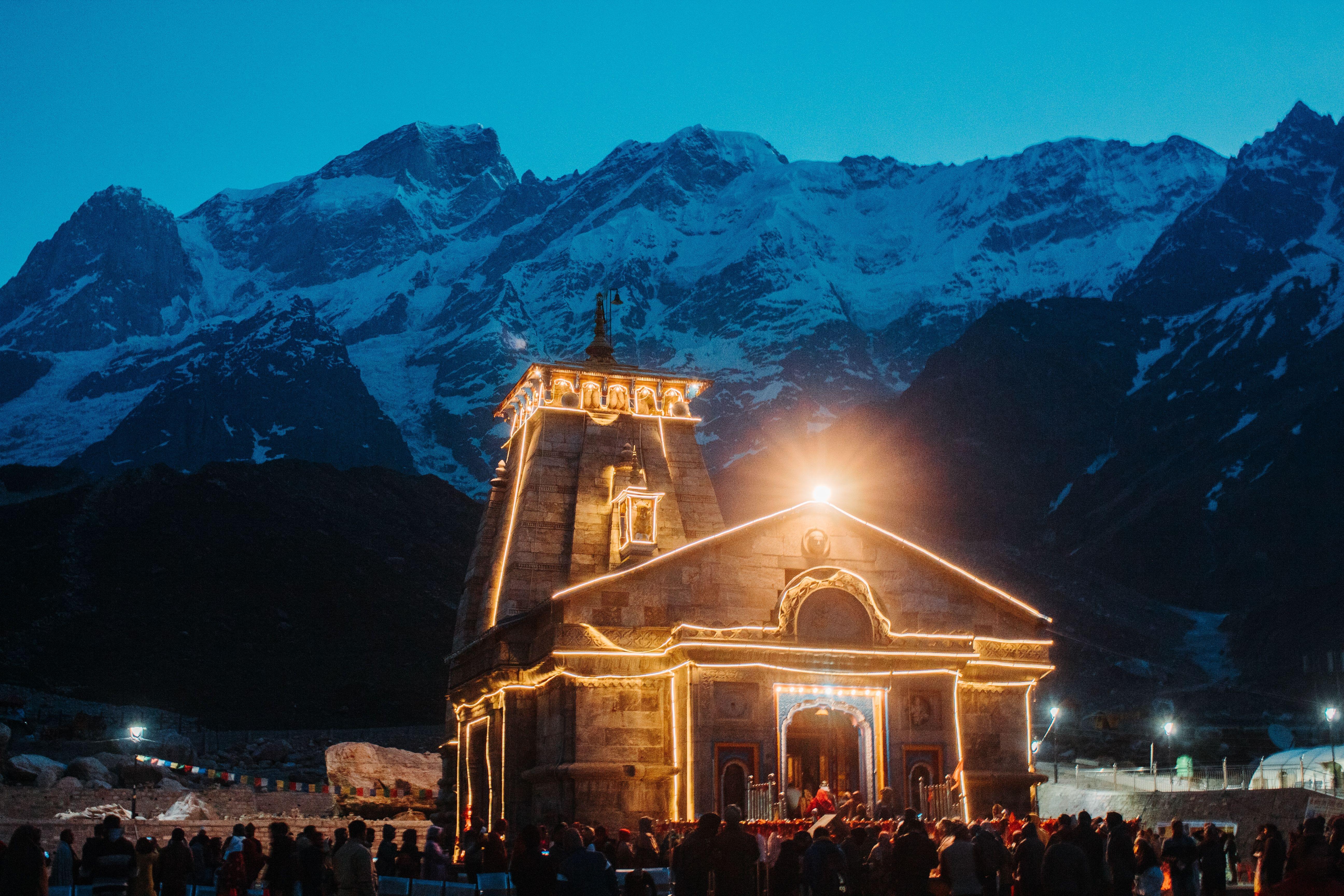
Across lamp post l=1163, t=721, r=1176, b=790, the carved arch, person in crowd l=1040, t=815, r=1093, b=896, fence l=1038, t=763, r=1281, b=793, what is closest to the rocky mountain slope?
lamp post l=1163, t=721, r=1176, b=790

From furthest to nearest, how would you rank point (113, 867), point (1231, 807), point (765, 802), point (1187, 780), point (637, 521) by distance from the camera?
1. point (1187, 780)
2. point (1231, 807)
3. point (637, 521)
4. point (765, 802)
5. point (113, 867)

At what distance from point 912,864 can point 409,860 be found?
21.5ft

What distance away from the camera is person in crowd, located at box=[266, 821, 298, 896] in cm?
1572

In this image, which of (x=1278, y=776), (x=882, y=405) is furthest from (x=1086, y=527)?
(x=1278, y=776)

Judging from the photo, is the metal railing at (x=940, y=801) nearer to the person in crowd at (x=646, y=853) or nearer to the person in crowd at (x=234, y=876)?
the person in crowd at (x=646, y=853)

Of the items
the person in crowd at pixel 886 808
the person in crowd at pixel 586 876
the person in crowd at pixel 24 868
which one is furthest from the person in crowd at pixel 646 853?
the person in crowd at pixel 24 868

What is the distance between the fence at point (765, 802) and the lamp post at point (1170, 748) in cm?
1945

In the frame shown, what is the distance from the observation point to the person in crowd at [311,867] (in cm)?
1553

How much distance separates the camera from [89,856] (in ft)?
47.1

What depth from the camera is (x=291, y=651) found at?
3344 inches

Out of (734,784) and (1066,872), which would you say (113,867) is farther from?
(734,784)

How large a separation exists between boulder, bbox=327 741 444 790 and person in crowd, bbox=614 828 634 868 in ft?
63.2

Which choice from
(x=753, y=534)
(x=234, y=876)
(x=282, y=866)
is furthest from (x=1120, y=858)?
(x=753, y=534)

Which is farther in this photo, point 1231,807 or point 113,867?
point 1231,807
